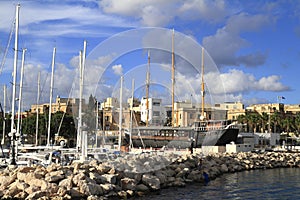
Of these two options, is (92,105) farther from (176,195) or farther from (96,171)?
(176,195)

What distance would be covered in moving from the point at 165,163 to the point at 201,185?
3.82 meters

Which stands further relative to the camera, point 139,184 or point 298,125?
point 298,125

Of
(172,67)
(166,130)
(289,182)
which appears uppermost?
(172,67)

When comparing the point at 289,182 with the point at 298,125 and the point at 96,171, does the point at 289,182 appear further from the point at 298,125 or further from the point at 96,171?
the point at 298,125

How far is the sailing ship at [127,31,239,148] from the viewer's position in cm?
6297

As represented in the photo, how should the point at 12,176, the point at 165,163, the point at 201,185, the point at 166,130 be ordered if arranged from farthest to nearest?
the point at 166,130 < the point at 165,163 < the point at 201,185 < the point at 12,176

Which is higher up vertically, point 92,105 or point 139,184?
point 92,105

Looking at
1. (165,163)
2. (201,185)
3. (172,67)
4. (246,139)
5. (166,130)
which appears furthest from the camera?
(246,139)

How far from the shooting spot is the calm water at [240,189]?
27.3 m

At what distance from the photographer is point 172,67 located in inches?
2069

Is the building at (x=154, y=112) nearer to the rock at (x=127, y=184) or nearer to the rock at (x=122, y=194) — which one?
the rock at (x=127, y=184)

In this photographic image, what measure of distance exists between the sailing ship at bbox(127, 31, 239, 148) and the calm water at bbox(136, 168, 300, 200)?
79.9 feet

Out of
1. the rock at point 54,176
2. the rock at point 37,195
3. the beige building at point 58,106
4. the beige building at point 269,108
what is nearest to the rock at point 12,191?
the rock at point 37,195

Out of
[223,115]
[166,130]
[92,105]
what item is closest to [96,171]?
[92,105]
